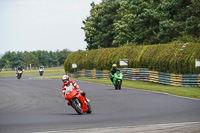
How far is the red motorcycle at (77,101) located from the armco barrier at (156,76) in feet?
59.8

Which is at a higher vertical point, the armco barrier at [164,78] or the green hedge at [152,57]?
the green hedge at [152,57]

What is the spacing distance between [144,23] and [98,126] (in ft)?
168

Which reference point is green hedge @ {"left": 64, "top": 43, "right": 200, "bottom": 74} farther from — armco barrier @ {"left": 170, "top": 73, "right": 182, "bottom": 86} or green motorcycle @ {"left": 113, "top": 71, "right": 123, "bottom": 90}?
green motorcycle @ {"left": 113, "top": 71, "right": 123, "bottom": 90}

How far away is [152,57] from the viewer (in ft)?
131

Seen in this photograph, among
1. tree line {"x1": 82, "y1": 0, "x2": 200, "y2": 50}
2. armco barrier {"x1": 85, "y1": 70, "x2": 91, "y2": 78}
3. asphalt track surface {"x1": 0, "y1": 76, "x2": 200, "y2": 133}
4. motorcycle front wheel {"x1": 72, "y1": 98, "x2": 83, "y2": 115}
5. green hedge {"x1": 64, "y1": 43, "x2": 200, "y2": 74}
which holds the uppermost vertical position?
tree line {"x1": 82, "y1": 0, "x2": 200, "y2": 50}

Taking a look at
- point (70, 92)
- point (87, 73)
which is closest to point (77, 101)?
point (70, 92)

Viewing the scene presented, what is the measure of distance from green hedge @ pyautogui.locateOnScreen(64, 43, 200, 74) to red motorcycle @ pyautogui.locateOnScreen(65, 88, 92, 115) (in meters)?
18.4

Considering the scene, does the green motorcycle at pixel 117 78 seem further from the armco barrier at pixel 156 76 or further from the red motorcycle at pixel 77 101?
the red motorcycle at pixel 77 101

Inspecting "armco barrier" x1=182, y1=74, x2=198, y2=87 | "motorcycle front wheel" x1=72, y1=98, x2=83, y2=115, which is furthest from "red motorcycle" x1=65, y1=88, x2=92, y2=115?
"armco barrier" x1=182, y1=74, x2=198, y2=87

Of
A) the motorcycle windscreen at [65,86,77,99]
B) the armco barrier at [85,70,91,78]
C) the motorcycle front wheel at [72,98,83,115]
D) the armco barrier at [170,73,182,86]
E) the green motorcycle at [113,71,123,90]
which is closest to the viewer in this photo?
the motorcycle windscreen at [65,86,77,99]

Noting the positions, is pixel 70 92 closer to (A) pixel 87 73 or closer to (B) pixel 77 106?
(B) pixel 77 106

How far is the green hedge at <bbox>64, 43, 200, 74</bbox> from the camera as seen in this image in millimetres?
33219

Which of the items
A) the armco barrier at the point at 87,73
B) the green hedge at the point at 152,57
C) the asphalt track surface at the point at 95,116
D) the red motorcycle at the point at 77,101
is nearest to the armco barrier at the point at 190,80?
the green hedge at the point at 152,57

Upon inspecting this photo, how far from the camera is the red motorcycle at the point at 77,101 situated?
48.7 ft
